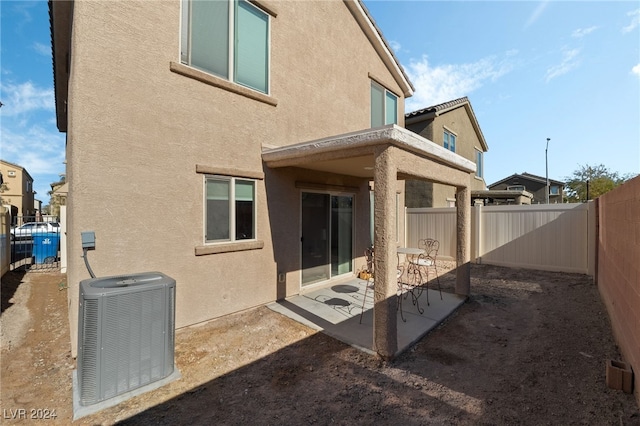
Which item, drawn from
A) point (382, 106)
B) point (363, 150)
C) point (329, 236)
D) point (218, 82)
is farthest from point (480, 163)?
point (218, 82)

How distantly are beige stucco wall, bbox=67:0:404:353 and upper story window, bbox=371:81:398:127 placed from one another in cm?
326

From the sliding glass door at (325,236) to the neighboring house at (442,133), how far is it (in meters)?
7.39

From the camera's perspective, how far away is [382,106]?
984cm

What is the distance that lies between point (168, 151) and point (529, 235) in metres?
11.1

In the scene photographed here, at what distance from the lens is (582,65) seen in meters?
7.55

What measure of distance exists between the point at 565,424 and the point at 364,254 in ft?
19.5

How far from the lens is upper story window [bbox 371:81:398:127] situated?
9.45 m

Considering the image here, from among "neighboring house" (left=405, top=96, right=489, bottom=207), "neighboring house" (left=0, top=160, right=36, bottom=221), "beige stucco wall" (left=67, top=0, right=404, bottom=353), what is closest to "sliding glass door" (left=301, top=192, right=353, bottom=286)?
"beige stucco wall" (left=67, top=0, right=404, bottom=353)

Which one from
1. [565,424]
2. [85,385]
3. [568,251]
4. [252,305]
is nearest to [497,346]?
[565,424]

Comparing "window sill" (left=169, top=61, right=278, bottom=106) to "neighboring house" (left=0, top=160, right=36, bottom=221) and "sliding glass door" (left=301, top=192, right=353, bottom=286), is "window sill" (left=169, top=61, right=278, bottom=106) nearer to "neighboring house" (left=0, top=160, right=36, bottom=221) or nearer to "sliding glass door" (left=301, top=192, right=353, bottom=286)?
"sliding glass door" (left=301, top=192, right=353, bottom=286)

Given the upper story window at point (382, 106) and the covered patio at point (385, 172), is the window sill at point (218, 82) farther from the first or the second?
the upper story window at point (382, 106)

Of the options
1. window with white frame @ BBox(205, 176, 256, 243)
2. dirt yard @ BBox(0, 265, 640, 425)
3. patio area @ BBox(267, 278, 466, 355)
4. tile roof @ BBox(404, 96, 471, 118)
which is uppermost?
tile roof @ BBox(404, 96, 471, 118)

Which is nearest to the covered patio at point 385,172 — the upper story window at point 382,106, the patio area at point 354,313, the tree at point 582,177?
the patio area at point 354,313

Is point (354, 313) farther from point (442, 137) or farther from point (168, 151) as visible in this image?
point (442, 137)
